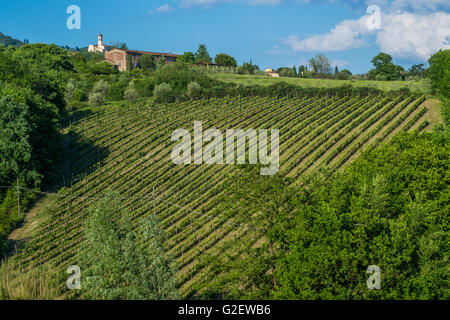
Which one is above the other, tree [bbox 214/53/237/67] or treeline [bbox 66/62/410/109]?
tree [bbox 214/53/237/67]

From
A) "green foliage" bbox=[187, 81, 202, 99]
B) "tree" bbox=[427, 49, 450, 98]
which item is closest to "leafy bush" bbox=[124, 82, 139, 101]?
"green foliage" bbox=[187, 81, 202, 99]

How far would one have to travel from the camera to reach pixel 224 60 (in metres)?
123

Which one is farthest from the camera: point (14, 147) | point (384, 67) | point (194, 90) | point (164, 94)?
point (384, 67)

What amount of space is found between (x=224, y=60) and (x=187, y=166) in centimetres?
8774

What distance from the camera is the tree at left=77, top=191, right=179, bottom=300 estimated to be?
15.6 metres

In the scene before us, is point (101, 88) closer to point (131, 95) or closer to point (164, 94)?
point (131, 95)

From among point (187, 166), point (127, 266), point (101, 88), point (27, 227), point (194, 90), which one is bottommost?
point (27, 227)

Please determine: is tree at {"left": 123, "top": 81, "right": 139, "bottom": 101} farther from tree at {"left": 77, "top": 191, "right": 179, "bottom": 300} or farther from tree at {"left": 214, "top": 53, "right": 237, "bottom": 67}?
tree at {"left": 77, "top": 191, "right": 179, "bottom": 300}

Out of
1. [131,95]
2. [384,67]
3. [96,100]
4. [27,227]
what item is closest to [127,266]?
[27,227]

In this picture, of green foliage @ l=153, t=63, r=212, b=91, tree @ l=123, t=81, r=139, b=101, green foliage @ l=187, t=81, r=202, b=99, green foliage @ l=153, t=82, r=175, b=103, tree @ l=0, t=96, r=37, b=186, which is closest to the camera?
tree @ l=0, t=96, r=37, b=186

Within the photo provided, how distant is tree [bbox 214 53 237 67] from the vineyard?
61462 millimetres

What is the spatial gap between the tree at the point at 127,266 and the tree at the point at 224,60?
108928 mm

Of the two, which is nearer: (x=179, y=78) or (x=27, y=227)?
(x=27, y=227)

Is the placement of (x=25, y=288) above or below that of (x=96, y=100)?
below
